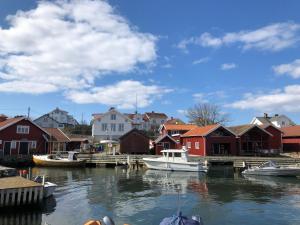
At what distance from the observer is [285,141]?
68.4 metres

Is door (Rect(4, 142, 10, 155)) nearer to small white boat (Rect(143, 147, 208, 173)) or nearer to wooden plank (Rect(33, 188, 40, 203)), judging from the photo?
small white boat (Rect(143, 147, 208, 173))

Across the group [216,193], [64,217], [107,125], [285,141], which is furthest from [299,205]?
[107,125]

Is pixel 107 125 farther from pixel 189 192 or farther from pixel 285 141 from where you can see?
pixel 189 192

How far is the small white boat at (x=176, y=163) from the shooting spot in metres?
40.9

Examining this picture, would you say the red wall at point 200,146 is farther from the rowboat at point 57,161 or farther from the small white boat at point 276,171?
the rowboat at point 57,161

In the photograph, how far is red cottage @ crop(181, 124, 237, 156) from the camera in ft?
184

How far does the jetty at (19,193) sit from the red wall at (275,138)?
52229mm

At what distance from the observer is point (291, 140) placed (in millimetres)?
67062

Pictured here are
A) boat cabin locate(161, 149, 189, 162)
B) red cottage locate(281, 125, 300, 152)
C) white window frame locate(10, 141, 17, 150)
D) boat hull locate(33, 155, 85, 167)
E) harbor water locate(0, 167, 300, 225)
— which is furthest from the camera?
red cottage locate(281, 125, 300, 152)

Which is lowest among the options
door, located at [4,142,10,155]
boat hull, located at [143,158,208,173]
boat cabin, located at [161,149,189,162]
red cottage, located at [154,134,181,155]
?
boat hull, located at [143,158,208,173]

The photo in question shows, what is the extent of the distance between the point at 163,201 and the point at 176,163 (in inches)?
763

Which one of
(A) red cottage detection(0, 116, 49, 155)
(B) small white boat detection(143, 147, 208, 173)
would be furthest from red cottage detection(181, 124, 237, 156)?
(A) red cottage detection(0, 116, 49, 155)

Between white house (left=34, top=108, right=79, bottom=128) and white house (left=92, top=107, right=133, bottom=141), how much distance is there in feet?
103

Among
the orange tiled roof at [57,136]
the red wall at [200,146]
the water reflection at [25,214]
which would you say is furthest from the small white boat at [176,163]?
the water reflection at [25,214]
